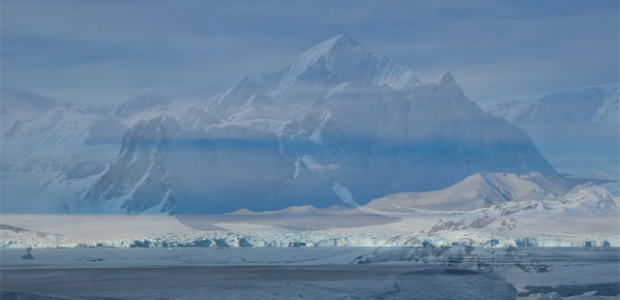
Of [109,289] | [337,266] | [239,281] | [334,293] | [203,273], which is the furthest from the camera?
[337,266]

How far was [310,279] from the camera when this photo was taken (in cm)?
3838

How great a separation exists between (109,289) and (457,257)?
33.0 m

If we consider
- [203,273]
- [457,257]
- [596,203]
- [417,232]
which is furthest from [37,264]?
[596,203]

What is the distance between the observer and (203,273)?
4241cm

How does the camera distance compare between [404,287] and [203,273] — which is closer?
[404,287]

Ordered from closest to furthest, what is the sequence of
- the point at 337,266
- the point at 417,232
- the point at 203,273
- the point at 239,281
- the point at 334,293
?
the point at 334,293 → the point at 239,281 → the point at 203,273 → the point at 337,266 → the point at 417,232

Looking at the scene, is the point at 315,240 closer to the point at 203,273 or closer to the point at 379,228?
the point at 379,228

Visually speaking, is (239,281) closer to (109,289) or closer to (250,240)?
(109,289)

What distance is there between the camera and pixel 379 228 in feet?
240

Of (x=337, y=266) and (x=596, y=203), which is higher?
(x=596, y=203)

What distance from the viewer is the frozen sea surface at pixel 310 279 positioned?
3058 cm

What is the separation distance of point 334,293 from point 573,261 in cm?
2594

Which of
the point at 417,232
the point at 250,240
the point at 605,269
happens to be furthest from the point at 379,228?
the point at 605,269

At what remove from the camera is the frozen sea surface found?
3058cm
